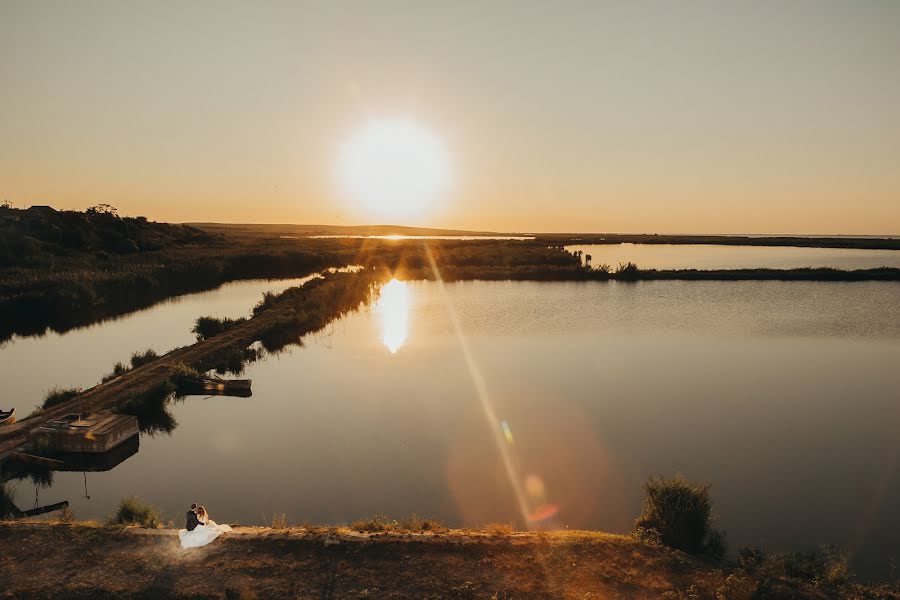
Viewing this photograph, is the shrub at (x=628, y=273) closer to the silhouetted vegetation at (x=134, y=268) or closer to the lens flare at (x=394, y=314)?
the silhouetted vegetation at (x=134, y=268)

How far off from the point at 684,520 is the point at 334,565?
607cm

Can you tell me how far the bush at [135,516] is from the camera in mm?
9510

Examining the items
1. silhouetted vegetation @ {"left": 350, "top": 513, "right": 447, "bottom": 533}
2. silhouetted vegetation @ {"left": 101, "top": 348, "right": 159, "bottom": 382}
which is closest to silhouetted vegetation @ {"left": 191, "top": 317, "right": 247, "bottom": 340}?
silhouetted vegetation @ {"left": 101, "top": 348, "right": 159, "bottom": 382}

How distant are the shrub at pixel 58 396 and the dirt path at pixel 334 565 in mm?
9267

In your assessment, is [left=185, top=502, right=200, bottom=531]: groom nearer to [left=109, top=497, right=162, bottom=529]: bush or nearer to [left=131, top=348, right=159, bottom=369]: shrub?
[left=109, top=497, right=162, bottom=529]: bush

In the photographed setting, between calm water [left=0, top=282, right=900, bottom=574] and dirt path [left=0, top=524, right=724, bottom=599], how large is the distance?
1.98 m

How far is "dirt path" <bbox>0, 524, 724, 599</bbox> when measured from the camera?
7.40 m

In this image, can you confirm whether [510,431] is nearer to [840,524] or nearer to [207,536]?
[840,524]

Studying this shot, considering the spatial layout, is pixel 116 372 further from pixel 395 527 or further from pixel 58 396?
pixel 395 527

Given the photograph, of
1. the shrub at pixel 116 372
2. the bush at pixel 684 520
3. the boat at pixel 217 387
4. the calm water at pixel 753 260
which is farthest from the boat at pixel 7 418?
the calm water at pixel 753 260

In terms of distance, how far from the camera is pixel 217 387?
1927cm

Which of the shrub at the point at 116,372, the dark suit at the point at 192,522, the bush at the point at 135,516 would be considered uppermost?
the dark suit at the point at 192,522

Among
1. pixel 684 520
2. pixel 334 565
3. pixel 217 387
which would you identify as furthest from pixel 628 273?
pixel 334 565

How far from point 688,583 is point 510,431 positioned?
792 centimetres
